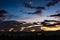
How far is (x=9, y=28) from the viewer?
26.1 feet

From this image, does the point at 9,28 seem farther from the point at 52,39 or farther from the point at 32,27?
the point at 52,39

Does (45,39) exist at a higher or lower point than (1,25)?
lower

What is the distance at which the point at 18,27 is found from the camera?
7.99m

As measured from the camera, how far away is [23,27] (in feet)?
26.8

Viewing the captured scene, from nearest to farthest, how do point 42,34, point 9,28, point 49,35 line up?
1. point 9,28
2. point 42,34
3. point 49,35

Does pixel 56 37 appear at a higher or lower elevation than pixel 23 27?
lower

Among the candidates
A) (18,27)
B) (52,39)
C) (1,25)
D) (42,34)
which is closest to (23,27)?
(18,27)

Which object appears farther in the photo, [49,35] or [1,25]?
[49,35]

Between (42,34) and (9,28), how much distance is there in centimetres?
231

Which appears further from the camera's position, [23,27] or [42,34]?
[42,34]

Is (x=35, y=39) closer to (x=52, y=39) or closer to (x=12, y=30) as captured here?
(x=52, y=39)

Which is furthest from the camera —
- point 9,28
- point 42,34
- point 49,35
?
point 49,35

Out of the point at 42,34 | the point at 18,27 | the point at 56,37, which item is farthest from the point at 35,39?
the point at 18,27

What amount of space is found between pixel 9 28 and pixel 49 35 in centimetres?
338
